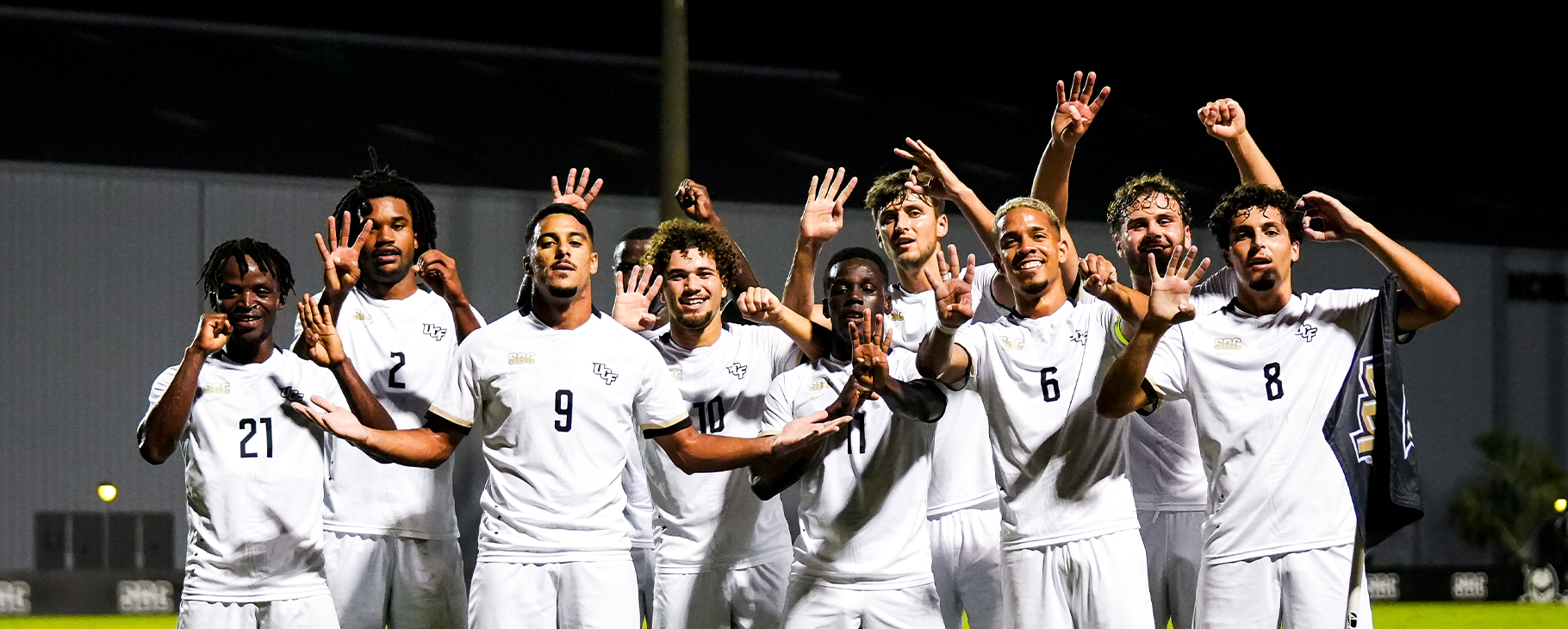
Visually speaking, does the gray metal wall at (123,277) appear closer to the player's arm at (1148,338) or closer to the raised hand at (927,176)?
the raised hand at (927,176)

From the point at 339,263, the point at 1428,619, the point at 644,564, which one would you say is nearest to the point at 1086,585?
the point at 644,564

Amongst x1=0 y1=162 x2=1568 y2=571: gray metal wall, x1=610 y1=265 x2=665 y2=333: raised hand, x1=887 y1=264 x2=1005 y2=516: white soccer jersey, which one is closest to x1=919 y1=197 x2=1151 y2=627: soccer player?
x1=887 y1=264 x2=1005 y2=516: white soccer jersey

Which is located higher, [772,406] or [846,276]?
[846,276]

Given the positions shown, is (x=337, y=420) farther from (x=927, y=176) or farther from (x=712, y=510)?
(x=927, y=176)

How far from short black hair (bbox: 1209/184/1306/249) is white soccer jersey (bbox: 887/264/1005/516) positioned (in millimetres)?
1220

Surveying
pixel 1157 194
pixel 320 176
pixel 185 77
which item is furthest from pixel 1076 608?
pixel 185 77

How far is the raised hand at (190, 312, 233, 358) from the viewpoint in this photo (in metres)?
4.81

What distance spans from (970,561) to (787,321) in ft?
4.09

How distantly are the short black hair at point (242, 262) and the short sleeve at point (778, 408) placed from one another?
1.81 meters

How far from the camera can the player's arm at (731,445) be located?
500 cm

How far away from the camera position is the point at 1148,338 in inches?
188

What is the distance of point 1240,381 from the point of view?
5062 mm

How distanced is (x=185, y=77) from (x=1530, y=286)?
68.9 feet

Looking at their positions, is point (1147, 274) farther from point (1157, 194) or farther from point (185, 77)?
point (185, 77)
